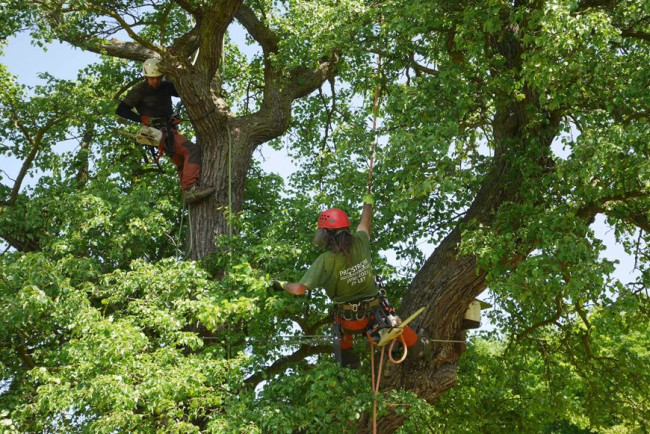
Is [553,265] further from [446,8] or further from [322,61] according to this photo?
[322,61]

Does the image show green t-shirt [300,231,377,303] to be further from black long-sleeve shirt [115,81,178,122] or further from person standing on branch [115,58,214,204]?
black long-sleeve shirt [115,81,178,122]

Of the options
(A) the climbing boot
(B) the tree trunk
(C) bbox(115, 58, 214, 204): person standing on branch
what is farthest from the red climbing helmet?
(C) bbox(115, 58, 214, 204): person standing on branch

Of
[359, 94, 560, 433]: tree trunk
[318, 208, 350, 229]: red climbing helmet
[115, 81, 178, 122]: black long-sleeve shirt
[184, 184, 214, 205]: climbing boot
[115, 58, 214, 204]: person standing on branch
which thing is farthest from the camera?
[115, 81, 178, 122]: black long-sleeve shirt

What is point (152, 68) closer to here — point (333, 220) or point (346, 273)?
point (333, 220)

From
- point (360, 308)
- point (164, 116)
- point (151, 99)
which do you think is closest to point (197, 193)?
point (164, 116)

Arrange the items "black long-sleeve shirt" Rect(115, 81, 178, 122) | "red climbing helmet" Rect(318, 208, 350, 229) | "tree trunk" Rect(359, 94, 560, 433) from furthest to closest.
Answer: "black long-sleeve shirt" Rect(115, 81, 178, 122) → "tree trunk" Rect(359, 94, 560, 433) → "red climbing helmet" Rect(318, 208, 350, 229)

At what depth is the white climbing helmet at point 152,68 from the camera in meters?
9.98

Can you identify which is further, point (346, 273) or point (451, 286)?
point (451, 286)

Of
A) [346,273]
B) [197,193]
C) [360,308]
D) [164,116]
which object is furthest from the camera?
[164,116]

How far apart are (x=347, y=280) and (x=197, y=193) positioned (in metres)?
3.26

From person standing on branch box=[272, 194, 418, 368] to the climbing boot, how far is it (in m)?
2.87

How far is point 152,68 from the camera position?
394 inches

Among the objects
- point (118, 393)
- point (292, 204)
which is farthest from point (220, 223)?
point (118, 393)

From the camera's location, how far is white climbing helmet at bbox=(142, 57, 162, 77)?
9984mm
